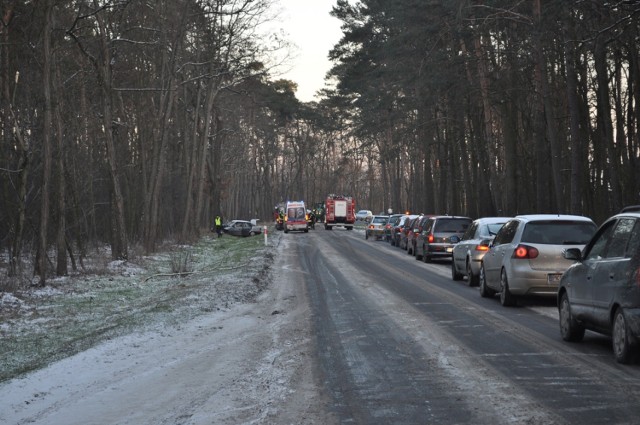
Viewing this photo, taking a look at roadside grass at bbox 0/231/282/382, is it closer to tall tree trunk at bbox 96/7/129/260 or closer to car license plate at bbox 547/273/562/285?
tall tree trunk at bbox 96/7/129/260

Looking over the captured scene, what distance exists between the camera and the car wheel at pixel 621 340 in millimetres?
9195

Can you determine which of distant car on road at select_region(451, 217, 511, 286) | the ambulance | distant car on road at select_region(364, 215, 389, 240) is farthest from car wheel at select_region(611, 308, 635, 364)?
the ambulance

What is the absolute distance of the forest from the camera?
23.5 meters

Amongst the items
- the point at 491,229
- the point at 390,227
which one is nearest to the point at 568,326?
the point at 491,229

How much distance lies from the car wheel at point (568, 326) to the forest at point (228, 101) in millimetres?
9385

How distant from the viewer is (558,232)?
51.6 feet

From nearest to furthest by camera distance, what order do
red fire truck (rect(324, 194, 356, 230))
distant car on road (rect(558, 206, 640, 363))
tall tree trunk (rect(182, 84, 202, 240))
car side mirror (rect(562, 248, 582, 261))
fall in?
distant car on road (rect(558, 206, 640, 363)) → car side mirror (rect(562, 248, 582, 261)) → tall tree trunk (rect(182, 84, 202, 240)) → red fire truck (rect(324, 194, 356, 230))

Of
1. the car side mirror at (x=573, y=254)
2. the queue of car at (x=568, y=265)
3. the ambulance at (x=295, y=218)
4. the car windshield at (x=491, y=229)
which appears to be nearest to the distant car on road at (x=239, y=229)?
the ambulance at (x=295, y=218)

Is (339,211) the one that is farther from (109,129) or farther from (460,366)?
(460,366)

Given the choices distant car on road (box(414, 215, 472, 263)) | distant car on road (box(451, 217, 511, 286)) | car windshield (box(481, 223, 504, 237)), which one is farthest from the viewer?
distant car on road (box(414, 215, 472, 263))

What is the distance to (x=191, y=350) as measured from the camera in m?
11.1

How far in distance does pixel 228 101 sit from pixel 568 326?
53.5m

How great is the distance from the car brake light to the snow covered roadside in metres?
4.79

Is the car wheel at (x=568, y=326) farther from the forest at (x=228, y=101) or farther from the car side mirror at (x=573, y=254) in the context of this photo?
the forest at (x=228, y=101)
